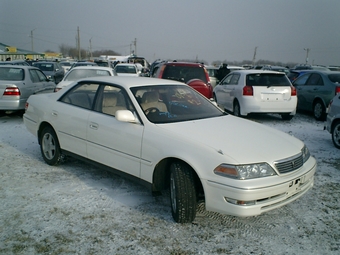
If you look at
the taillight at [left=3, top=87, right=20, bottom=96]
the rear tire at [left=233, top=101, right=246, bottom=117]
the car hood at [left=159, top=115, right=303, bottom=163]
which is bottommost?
the rear tire at [left=233, top=101, right=246, bottom=117]

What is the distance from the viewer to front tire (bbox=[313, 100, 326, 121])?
1002 cm

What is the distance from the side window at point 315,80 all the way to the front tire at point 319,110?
63cm

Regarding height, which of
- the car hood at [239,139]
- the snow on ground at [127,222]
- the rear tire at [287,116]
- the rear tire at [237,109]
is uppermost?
the car hood at [239,139]

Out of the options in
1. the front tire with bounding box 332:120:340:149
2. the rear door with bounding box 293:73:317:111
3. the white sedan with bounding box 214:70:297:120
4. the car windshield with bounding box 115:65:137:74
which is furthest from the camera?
the car windshield with bounding box 115:65:137:74

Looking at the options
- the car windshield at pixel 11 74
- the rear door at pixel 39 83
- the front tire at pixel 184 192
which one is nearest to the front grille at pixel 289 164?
the front tire at pixel 184 192

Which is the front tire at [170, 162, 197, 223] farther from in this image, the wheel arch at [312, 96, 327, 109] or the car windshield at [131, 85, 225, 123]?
the wheel arch at [312, 96, 327, 109]

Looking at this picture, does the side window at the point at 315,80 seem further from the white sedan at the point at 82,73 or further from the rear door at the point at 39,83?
the rear door at the point at 39,83

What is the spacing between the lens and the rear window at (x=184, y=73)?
9.22 m

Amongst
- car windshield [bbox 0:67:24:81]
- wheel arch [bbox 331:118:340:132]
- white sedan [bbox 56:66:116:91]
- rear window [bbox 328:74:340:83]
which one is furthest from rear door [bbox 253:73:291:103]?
car windshield [bbox 0:67:24:81]

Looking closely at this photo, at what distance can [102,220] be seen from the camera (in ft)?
11.9

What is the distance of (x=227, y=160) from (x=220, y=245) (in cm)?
82

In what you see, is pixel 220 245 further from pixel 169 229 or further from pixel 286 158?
pixel 286 158

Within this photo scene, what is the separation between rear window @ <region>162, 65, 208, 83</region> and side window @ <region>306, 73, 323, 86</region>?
3.80 m

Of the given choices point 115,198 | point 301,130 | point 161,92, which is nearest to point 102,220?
point 115,198
